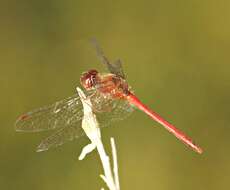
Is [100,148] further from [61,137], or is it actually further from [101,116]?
[101,116]

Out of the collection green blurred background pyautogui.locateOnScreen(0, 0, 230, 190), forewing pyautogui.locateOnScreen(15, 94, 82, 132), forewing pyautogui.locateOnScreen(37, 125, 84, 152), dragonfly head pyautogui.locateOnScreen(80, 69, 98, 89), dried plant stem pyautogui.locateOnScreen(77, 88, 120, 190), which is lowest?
dried plant stem pyautogui.locateOnScreen(77, 88, 120, 190)

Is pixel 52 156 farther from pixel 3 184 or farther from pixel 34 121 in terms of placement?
pixel 34 121

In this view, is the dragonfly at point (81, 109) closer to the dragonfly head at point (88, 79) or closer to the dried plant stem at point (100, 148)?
the dragonfly head at point (88, 79)

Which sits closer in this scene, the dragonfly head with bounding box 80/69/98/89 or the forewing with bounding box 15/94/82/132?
the forewing with bounding box 15/94/82/132

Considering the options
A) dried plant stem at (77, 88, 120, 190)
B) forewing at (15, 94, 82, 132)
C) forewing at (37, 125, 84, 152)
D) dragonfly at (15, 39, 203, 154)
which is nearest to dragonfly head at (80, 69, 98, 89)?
dragonfly at (15, 39, 203, 154)

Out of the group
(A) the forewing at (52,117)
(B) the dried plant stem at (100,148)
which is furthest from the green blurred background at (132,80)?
(B) the dried plant stem at (100,148)

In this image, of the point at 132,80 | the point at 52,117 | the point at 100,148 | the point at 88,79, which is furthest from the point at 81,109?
the point at 132,80

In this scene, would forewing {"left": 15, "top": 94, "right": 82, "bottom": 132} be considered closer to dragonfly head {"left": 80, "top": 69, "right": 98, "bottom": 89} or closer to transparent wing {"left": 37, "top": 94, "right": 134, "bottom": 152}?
transparent wing {"left": 37, "top": 94, "right": 134, "bottom": 152}
